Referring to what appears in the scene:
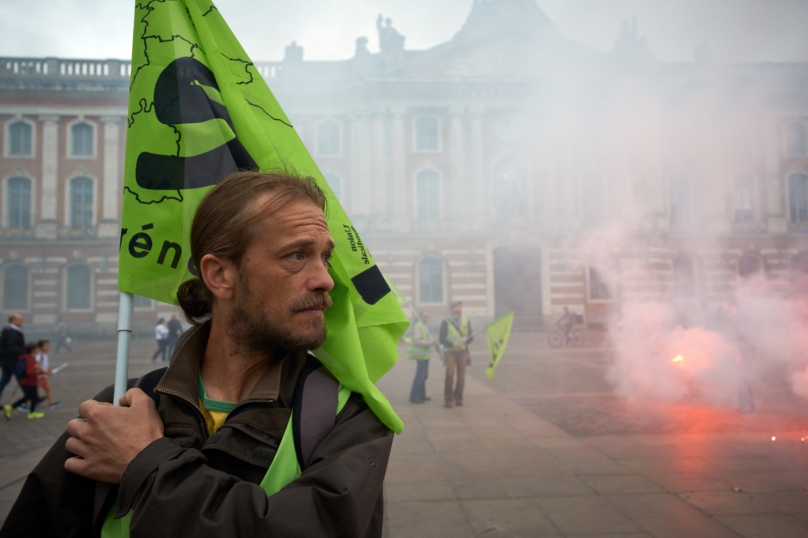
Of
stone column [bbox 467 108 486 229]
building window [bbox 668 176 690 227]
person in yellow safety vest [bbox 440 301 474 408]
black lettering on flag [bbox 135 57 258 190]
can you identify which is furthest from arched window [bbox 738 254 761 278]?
black lettering on flag [bbox 135 57 258 190]

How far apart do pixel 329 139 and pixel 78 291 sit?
50.7ft

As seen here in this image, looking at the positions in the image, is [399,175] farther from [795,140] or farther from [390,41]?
[795,140]

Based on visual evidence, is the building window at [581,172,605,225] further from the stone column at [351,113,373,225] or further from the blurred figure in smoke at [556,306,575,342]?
the stone column at [351,113,373,225]

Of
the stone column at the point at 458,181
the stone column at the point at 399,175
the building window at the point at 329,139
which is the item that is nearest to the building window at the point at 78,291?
the building window at the point at 329,139

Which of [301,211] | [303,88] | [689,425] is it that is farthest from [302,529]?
[303,88]

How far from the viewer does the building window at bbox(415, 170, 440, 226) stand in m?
26.4

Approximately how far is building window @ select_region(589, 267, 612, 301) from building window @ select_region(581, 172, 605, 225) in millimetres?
4395

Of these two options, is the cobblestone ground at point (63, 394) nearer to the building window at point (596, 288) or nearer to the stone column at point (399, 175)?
the stone column at point (399, 175)

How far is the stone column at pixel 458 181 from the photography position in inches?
993

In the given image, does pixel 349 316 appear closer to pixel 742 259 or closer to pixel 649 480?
pixel 649 480

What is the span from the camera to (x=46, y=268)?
1012 inches

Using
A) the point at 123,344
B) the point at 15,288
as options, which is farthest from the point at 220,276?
the point at 15,288

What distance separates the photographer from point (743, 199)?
20.4 meters

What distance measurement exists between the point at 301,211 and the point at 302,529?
2.43 ft
